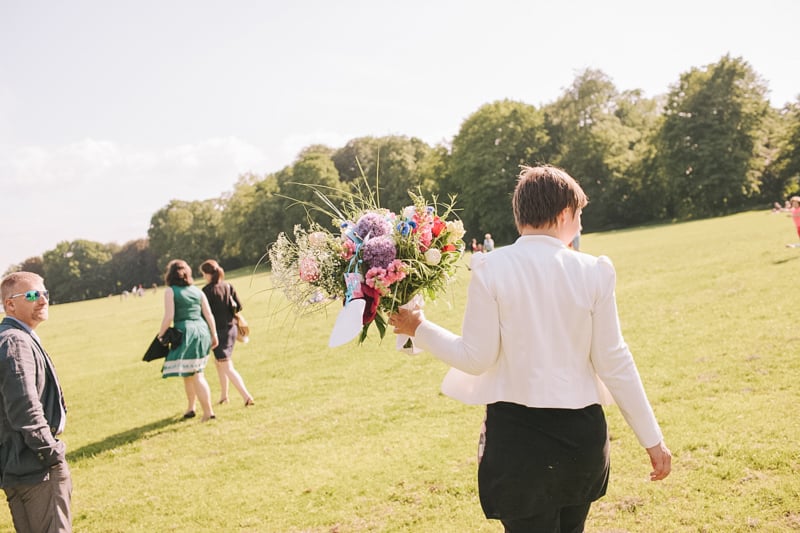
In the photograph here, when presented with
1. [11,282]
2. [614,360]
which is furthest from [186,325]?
[614,360]

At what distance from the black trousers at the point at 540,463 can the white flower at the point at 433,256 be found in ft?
3.54

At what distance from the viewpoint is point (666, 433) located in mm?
6539

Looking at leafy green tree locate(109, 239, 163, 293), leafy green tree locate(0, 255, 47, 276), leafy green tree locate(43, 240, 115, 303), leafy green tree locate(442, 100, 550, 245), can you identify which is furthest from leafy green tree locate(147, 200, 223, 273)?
leafy green tree locate(442, 100, 550, 245)

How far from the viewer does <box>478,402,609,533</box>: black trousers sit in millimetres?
2775

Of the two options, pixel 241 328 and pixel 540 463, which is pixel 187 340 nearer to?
pixel 241 328

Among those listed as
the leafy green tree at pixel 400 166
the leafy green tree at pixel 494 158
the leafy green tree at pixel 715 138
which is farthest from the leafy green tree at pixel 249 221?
the leafy green tree at pixel 715 138

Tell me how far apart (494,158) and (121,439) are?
208 ft

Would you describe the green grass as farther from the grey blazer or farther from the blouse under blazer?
the grey blazer

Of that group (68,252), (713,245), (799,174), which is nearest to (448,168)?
(799,174)

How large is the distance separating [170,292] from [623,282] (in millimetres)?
14870

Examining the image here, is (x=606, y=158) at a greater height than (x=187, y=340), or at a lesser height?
greater

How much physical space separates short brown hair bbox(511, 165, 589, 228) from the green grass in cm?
112

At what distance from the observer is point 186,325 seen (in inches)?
361

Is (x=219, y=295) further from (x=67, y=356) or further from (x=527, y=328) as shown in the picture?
(x=67, y=356)
